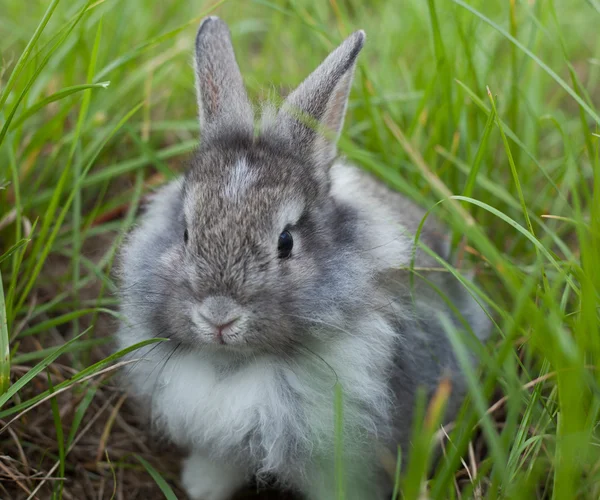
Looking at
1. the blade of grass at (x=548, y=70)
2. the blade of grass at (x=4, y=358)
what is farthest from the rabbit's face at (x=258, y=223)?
the blade of grass at (x=4, y=358)

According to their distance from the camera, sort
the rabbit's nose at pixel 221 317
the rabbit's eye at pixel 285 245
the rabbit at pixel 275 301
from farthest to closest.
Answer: the rabbit's eye at pixel 285 245 < the rabbit at pixel 275 301 < the rabbit's nose at pixel 221 317

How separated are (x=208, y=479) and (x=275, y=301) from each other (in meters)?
1.26

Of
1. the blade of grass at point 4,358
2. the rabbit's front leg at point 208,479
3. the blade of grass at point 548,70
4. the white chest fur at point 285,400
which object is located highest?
the blade of grass at point 548,70

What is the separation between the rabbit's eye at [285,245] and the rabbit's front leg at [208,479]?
1122mm

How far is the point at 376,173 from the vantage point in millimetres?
4367

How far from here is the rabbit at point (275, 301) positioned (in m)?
2.76

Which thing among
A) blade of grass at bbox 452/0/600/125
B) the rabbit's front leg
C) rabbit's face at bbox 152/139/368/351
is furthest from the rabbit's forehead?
the rabbit's front leg

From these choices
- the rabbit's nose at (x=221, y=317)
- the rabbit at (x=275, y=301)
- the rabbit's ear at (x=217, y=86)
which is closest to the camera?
the rabbit's nose at (x=221, y=317)

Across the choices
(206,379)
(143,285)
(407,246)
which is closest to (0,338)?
(143,285)

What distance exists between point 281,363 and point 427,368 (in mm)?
883

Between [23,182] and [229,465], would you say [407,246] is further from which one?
[23,182]

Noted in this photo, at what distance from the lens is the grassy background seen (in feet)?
8.82

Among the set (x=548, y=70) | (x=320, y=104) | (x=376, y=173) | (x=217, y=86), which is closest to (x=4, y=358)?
(x=217, y=86)

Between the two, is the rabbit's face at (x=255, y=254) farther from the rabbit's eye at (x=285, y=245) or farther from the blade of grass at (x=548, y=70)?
the blade of grass at (x=548, y=70)
